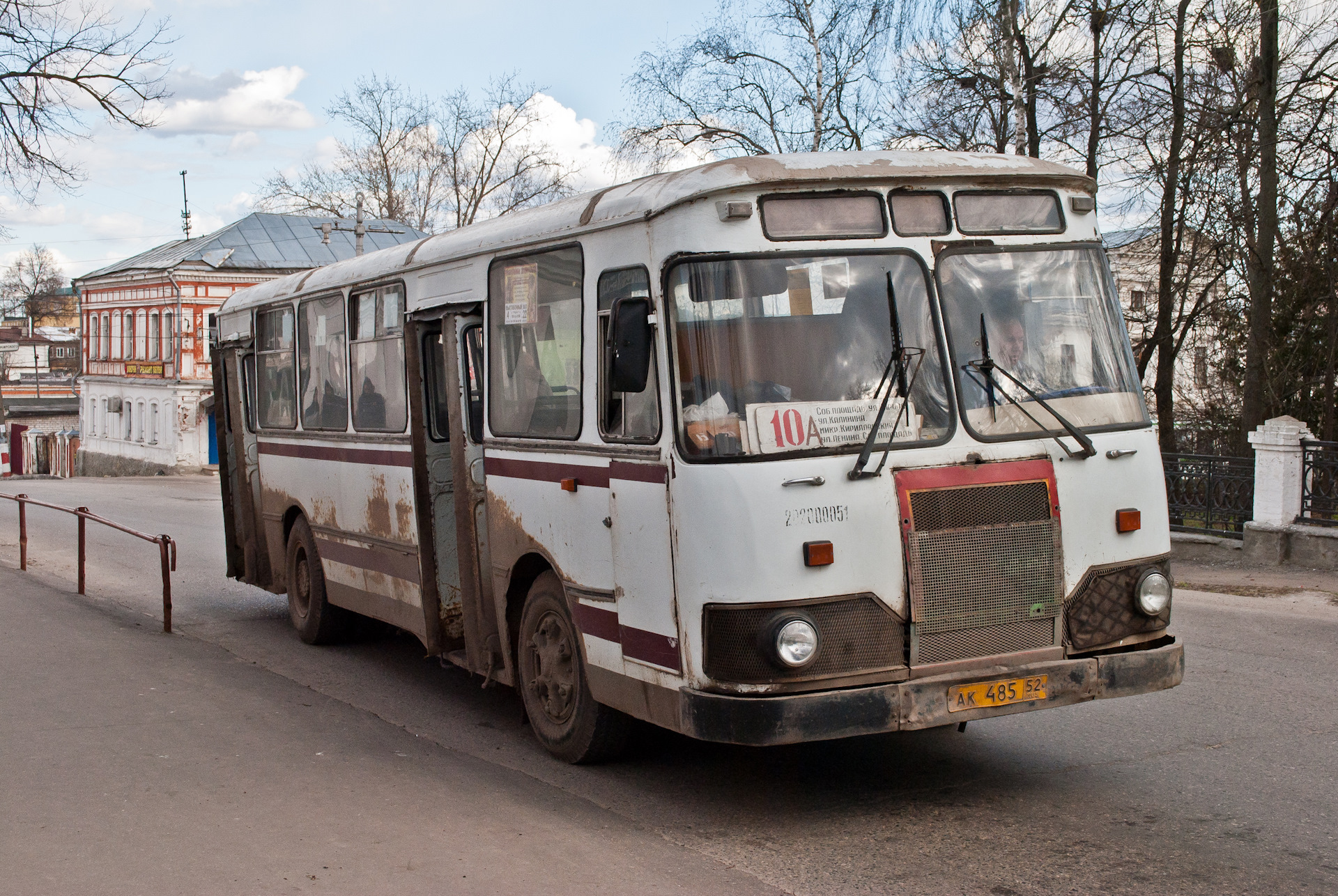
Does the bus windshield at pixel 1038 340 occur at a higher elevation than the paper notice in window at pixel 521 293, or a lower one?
lower

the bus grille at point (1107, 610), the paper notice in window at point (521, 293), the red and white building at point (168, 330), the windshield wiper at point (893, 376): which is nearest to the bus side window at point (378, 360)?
the paper notice in window at point (521, 293)

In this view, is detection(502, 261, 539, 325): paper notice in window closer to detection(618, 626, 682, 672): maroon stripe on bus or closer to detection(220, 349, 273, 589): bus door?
detection(618, 626, 682, 672): maroon stripe on bus

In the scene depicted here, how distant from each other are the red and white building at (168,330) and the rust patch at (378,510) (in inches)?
1539

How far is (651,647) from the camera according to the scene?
5684mm

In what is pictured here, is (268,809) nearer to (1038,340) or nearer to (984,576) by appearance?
(984,576)

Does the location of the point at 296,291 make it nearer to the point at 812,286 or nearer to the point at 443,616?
the point at 443,616

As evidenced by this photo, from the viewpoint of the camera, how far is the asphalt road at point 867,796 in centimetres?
493

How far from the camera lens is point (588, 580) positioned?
620cm

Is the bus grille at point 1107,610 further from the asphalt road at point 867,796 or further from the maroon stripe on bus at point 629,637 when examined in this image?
the maroon stripe on bus at point 629,637

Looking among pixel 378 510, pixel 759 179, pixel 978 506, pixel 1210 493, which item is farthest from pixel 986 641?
pixel 1210 493

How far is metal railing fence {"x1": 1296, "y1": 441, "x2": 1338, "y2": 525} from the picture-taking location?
1426 centimetres

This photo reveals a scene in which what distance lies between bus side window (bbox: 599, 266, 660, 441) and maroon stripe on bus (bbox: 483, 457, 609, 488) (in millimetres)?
203

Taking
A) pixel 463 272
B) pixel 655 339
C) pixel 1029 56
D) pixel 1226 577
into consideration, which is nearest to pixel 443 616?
pixel 463 272

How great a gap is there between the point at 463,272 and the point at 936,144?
18.8 meters
